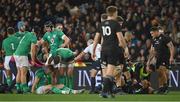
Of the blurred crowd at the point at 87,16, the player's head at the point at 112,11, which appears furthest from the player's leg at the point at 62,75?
the player's head at the point at 112,11

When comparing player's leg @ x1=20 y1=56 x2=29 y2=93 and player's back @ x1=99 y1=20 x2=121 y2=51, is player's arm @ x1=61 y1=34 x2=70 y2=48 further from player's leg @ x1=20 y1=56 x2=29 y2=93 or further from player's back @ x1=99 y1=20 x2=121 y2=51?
player's back @ x1=99 y1=20 x2=121 y2=51

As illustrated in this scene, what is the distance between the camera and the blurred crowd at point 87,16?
27.0 m

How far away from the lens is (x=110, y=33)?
17.3 m

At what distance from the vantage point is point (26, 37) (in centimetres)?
2145

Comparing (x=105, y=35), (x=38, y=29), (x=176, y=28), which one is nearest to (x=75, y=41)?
(x=38, y=29)

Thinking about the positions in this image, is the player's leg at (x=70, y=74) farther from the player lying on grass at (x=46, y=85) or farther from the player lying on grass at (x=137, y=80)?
the player lying on grass at (x=137, y=80)

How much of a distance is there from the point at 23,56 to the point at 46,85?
1.16m

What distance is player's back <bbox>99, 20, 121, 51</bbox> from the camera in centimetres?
1727

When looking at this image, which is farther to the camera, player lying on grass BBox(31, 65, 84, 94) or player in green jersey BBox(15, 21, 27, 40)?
player in green jersey BBox(15, 21, 27, 40)

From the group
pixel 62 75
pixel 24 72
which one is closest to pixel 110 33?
pixel 62 75

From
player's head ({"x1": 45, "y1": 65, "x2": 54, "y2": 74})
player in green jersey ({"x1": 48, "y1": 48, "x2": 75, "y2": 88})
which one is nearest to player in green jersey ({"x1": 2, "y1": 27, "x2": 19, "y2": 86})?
Result: player's head ({"x1": 45, "y1": 65, "x2": 54, "y2": 74})

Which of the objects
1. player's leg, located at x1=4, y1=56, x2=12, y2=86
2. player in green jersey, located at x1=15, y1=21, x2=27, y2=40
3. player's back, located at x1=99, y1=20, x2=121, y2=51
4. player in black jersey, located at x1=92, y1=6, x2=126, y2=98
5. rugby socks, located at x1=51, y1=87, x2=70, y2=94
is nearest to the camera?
player in black jersey, located at x1=92, y1=6, x2=126, y2=98

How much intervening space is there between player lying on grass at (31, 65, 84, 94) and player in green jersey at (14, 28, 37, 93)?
Result: 375 millimetres

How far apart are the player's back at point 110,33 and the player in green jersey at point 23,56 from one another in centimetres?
438
